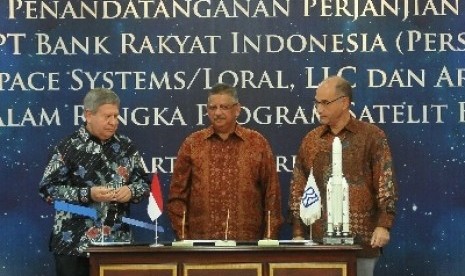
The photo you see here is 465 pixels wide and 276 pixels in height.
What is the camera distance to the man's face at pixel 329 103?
6.45 m

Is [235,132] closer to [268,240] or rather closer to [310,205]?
[310,205]

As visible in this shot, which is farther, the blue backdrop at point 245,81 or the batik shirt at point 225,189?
the blue backdrop at point 245,81

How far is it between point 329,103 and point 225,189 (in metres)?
0.77

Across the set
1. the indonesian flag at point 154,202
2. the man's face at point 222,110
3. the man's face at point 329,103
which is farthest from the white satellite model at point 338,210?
the man's face at point 222,110

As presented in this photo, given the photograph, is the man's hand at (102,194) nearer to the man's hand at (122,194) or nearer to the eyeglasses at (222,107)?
the man's hand at (122,194)

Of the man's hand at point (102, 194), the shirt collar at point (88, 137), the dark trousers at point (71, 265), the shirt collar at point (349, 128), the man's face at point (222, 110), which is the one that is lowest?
the dark trousers at point (71, 265)

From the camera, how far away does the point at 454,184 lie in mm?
7445

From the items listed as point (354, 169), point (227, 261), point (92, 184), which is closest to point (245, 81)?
point (354, 169)

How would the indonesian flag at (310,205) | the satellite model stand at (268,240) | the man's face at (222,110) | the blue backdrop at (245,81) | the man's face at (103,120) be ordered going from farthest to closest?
the blue backdrop at (245,81)
the man's face at (222,110)
the man's face at (103,120)
the indonesian flag at (310,205)
the satellite model stand at (268,240)

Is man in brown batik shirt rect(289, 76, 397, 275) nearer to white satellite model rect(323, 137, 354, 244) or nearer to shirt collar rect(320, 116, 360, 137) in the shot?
shirt collar rect(320, 116, 360, 137)

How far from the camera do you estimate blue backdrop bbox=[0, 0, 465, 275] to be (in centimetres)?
744

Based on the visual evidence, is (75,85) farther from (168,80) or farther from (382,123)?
(382,123)

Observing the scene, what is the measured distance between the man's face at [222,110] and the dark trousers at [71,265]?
1062 millimetres

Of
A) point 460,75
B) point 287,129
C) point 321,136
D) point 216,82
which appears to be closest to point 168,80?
point 216,82
